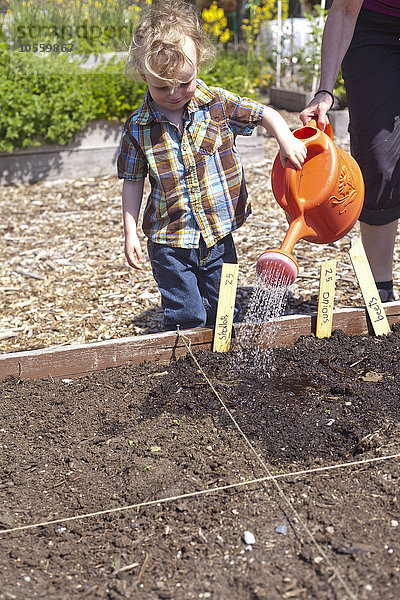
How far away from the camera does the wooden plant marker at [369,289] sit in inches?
97.8

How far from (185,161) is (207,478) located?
113 centimetres

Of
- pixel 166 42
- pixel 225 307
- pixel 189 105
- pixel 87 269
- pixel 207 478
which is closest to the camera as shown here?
pixel 207 478

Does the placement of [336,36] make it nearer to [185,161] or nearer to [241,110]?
[241,110]

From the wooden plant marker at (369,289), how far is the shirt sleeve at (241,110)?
0.62m

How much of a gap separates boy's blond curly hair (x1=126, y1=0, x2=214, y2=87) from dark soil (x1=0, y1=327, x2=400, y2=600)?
1033mm

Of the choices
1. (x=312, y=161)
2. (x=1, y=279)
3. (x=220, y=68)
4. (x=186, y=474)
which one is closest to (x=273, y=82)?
(x=220, y=68)

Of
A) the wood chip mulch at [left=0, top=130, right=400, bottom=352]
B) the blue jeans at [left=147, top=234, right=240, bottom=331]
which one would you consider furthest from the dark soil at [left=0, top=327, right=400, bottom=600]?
the wood chip mulch at [left=0, top=130, right=400, bottom=352]

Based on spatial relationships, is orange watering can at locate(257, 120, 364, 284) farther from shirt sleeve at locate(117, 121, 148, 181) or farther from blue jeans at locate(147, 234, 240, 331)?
shirt sleeve at locate(117, 121, 148, 181)

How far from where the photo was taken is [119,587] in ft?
4.82

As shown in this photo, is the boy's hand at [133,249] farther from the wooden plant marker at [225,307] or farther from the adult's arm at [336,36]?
the adult's arm at [336,36]

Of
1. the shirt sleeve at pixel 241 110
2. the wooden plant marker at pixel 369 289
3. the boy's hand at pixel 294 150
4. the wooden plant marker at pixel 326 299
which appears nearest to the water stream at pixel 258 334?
the wooden plant marker at pixel 326 299

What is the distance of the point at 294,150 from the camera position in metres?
2.09

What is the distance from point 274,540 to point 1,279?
8.45 ft

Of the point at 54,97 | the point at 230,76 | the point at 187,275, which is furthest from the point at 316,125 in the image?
the point at 230,76
